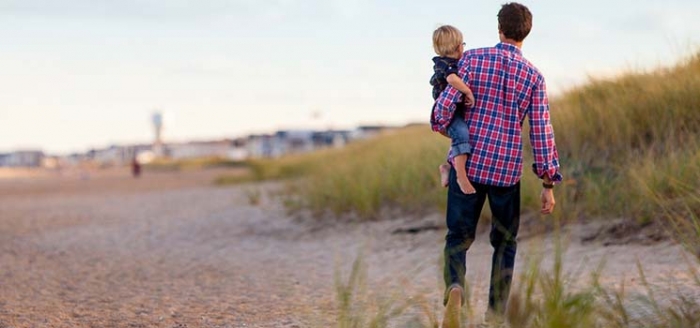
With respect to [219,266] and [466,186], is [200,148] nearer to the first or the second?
[219,266]

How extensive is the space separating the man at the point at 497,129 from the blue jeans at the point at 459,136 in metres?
0.05

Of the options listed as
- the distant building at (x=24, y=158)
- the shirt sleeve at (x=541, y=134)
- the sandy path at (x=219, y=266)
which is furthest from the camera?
the distant building at (x=24, y=158)

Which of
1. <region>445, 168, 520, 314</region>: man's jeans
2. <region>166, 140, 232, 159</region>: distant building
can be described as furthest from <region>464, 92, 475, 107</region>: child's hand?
<region>166, 140, 232, 159</region>: distant building

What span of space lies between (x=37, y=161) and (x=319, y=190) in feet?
382

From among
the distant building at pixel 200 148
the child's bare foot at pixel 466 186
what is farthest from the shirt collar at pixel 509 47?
the distant building at pixel 200 148

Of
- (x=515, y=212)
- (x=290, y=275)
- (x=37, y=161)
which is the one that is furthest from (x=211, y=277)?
(x=37, y=161)

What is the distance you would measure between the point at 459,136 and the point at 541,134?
16.4 inches

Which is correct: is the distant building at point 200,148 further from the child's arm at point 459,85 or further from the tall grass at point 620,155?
the child's arm at point 459,85

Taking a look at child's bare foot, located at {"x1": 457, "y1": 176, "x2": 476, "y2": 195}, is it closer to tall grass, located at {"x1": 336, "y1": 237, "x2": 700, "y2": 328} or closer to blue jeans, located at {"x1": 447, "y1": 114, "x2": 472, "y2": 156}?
blue jeans, located at {"x1": 447, "y1": 114, "x2": 472, "y2": 156}

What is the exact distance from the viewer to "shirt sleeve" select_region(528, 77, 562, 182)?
4531 mm

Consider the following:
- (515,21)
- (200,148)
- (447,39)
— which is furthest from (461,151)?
(200,148)

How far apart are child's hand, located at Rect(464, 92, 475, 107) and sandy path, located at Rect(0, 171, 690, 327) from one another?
90 centimetres

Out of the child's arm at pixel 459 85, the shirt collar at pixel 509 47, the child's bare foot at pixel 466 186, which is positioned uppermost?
the shirt collar at pixel 509 47

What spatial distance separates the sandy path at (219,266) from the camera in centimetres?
Result: 580
